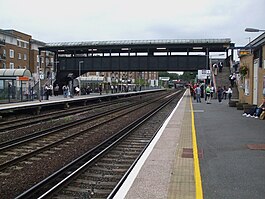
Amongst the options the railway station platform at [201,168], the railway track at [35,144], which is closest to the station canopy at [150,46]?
the railway track at [35,144]

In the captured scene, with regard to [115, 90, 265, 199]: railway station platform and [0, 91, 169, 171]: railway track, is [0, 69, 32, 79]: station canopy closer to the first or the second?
[0, 91, 169, 171]: railway track

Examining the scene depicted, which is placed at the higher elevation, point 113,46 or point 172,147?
point 113,46

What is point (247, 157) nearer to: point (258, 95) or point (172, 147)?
point (172, 147)

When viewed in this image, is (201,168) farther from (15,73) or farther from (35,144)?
(15,73)

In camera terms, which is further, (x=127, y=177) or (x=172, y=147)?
(x=172, y=147)

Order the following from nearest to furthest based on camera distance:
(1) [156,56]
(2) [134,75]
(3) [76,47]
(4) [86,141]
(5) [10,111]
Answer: (4) [86,141] < (5) [10,111] < (1) [156,56] < (3) [76,47] < (2) [134,75]

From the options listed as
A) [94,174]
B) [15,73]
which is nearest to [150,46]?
[15,73]

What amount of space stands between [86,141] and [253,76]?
45.0 feet

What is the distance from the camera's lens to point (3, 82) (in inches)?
1320

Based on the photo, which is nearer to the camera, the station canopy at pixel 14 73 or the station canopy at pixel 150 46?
the station canopy at pixel 14 73

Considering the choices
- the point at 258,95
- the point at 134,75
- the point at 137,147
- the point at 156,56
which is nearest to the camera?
the point at 137,147

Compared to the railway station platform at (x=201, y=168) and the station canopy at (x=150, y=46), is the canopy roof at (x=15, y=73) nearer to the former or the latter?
the station canopy at (x=150, y=46)

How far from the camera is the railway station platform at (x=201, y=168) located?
5.72 m

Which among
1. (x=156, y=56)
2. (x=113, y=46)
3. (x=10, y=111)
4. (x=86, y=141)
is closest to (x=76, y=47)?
(x=113, y=46)
